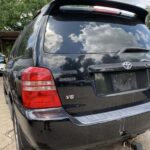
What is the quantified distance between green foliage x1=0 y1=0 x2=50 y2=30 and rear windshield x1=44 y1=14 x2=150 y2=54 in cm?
2468

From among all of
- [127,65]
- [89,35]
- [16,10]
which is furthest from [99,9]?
[16,10]

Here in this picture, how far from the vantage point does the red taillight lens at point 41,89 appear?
253 cm

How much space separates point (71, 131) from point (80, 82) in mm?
446

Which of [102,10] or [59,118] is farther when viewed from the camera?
[102,10]

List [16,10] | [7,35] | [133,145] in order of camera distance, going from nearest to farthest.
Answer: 1. [133,145]
2. [7,35]
3. [16,10]

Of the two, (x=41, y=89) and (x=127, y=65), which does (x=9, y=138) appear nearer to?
(x=41, y=89)

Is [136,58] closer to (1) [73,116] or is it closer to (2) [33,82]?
(1) [73,116]

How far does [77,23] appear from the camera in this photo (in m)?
2.82

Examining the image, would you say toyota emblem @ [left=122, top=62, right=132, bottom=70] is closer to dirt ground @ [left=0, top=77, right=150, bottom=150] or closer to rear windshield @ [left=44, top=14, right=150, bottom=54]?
rear windshield @ [left=44, top=14, right=150, bottom=54]

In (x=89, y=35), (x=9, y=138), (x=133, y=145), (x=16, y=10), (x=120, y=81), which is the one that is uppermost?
(x=89, y=35)

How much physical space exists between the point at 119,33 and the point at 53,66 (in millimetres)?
937

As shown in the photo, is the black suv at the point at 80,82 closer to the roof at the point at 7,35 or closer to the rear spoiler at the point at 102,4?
the rear spoiler at the point at 102,4

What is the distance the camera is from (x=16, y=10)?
88.6 ft

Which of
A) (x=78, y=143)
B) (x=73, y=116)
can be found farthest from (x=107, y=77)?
(x=78, y=143)
